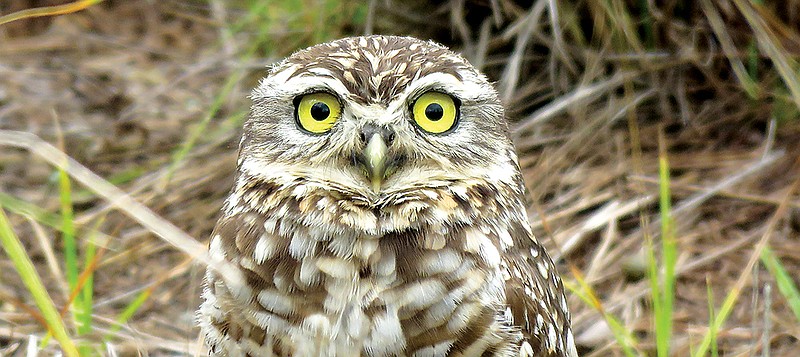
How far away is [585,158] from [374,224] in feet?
6.96

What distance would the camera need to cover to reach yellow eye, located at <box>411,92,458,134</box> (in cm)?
220

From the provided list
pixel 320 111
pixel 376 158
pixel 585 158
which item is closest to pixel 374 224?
pixel 376 158

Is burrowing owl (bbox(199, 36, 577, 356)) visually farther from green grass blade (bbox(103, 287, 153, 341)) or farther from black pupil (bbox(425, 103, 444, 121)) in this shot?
green grass blade (bbox(103, 287, 153, 341))

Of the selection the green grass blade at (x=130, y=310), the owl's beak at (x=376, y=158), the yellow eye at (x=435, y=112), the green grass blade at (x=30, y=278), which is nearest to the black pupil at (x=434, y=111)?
A: the yellow eye at (x=435, y=112)

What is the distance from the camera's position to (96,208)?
4191 millimetres

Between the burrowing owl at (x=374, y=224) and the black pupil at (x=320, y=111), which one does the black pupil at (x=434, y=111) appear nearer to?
the burrowing owl at (x=374, y=224)

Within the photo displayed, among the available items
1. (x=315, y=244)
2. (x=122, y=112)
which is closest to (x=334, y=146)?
(x=315, y=244)

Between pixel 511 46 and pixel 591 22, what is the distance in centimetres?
38

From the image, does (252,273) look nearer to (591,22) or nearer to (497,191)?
(497,191)

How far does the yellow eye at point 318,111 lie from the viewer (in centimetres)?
218

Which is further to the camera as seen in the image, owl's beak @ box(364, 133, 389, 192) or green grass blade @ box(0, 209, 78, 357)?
owl's beak @ box(364, 133, 389, 192)

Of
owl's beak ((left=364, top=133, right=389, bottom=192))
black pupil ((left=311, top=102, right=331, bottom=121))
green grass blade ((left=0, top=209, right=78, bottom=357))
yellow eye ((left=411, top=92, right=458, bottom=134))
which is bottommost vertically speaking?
green grass blade ((left=0, top=209, right=78, bottom=357))

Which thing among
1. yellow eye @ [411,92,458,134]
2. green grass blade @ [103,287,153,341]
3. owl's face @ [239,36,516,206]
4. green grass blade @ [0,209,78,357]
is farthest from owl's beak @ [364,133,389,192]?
green grass blade @ [0,209,78,357]

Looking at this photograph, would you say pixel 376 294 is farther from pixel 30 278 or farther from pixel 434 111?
pixel 30 278
